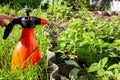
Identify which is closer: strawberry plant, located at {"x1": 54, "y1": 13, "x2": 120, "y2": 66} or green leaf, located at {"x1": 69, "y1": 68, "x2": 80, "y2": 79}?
green leaf, located at {"x1": 69, "y1": 68, "x2": 80, "y2": 79}

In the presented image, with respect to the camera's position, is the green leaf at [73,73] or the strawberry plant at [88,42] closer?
the green leaf at [73,73]

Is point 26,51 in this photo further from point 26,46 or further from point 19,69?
point 19,69

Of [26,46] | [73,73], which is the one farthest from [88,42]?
[26,46]

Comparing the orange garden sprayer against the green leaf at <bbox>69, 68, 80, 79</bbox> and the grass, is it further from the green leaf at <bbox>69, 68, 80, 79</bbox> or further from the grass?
the green leaf at <bbox>69, 68, 80, 79</bbox>

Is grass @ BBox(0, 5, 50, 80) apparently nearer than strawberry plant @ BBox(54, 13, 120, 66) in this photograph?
Yes

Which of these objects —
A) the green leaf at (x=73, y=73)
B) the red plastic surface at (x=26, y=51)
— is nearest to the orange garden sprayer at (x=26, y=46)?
the red plastic surface at (x=26, y=51)

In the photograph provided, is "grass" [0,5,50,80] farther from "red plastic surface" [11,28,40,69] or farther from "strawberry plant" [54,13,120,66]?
"strawberry plant" [54,13,120,66]

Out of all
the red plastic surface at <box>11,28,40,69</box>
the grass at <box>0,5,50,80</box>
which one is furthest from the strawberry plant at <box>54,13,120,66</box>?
the red plastic surface at <box>11,28,40,69</box>

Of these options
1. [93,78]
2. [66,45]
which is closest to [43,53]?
[66,45]

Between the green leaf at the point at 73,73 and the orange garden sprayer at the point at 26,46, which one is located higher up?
the orange garden sprayer at the point at 26,46

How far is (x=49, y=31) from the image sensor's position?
13.1ft

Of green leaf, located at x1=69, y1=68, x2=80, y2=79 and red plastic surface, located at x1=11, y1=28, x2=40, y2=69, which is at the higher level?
red plastic surface, located at x1=11, y1=28, x2=40, y2=69

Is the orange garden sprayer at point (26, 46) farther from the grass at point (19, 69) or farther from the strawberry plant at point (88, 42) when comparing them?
the strawberry plant at point (88, 42)

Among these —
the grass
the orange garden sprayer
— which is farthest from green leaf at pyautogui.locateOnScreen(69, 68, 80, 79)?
the orange garden sprayer
